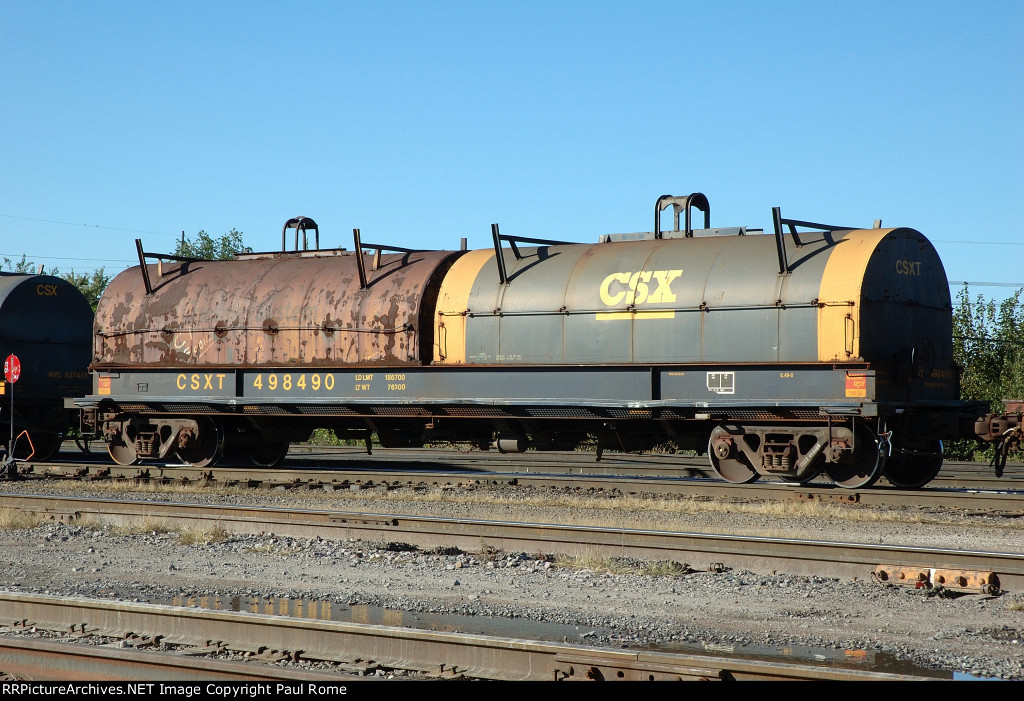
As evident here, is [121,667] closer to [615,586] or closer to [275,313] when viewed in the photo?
[615,586]

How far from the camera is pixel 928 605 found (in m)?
7.53

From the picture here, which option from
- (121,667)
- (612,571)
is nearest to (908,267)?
(612,571)

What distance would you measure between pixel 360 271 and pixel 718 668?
39.7 feet

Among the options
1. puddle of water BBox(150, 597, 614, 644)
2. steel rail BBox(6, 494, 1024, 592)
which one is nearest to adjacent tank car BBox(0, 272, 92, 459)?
steel rail BBox(6, 494, 1024, 592)

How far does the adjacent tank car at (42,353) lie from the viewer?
19.8 m

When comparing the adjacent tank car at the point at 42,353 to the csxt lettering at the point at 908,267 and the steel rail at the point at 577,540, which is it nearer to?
the steel rail at the point at 577,540

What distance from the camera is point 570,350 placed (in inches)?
579

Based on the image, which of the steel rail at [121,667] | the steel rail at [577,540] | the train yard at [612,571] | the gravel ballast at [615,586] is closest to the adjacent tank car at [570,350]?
the train yard at [612,571]

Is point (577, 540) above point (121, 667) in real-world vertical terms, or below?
above

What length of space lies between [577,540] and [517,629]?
2950 mm

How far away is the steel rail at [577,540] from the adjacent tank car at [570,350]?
425 centimetres

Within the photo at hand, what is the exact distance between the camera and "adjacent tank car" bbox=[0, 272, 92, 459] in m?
19.8

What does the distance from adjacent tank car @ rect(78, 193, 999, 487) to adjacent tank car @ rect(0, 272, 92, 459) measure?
8.33ft

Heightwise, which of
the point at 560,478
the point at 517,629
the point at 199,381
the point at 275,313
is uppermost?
the point at 275,313
